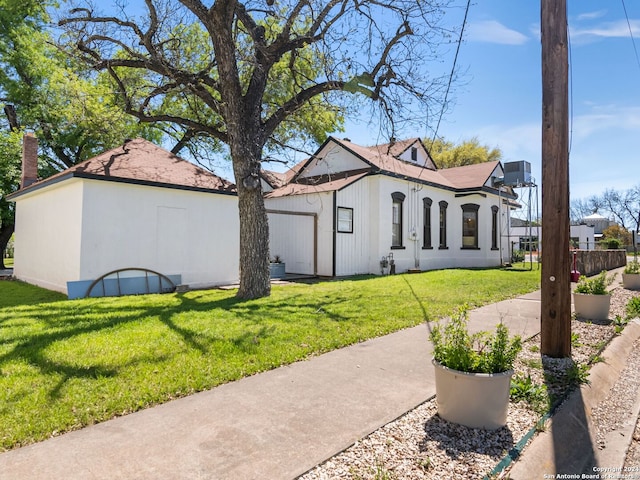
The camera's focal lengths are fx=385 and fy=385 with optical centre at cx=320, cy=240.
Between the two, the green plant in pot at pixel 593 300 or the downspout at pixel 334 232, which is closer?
the green plant in pot at pixel 593 300

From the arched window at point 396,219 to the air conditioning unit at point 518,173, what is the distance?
7235 mm

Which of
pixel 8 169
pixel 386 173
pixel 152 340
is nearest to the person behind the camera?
pixel 152 340

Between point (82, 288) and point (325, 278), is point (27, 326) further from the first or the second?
point (325, 278)

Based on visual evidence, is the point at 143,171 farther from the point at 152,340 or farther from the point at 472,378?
the point at 472,378

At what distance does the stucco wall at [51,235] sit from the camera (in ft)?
32.0

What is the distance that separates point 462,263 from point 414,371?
16.9 m

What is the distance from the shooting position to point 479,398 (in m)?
3.03

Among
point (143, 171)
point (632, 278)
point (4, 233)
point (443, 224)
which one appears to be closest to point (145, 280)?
point (143, 171)

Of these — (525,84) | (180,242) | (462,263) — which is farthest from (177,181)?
(462,263)

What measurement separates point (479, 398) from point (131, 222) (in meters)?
9.66

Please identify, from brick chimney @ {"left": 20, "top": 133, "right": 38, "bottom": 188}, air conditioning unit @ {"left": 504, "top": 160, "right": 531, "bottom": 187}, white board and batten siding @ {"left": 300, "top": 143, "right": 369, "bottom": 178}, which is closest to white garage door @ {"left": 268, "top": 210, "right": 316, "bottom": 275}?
white board and batten siding @ {"left": 300, "top": 143, "right": 369, "bottom": 178}

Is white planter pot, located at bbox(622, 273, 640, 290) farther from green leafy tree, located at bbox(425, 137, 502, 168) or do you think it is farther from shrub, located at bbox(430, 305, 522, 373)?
green leafy tree, located at bbox(425, 137, 502, 168)

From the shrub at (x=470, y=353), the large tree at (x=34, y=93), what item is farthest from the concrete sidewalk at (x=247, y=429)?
the large tree at (x=34, y=93)

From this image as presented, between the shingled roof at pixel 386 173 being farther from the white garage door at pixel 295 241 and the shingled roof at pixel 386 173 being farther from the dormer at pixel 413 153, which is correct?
the white garage door at pixel 295 241
